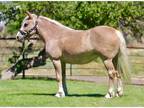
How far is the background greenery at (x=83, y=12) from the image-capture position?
51.8 feet

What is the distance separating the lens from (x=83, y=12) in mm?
16141

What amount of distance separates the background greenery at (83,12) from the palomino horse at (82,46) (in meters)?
6.65

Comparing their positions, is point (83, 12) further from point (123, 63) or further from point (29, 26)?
point (123, 63)

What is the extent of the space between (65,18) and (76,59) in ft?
26.3

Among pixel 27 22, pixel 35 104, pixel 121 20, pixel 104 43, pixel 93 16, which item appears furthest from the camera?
pixel 121 20

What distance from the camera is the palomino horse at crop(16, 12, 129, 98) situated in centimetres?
860

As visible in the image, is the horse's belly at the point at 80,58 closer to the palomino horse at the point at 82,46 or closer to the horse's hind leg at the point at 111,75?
the palomino horse at the point at 82,46

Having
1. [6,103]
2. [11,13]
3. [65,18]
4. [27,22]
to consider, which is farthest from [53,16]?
[6,103]

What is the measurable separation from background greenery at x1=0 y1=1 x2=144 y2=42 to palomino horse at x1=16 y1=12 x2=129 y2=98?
6.65 metres

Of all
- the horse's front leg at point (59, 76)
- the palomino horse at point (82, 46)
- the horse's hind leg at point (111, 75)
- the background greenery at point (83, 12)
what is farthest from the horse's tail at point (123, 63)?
the background greenery at point (83, 12)

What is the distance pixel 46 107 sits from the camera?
728cm

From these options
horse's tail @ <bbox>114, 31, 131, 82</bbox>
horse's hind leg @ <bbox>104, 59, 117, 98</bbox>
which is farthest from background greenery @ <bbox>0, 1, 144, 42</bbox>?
horse's hind leg @ <bbox>104, 59, 117, 98</bbox>

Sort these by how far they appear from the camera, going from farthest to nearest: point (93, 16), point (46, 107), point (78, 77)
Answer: point (78, 77)
point (93, 16)
point (46, 107)

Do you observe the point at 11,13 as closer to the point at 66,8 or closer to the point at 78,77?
the point at 66,8
